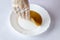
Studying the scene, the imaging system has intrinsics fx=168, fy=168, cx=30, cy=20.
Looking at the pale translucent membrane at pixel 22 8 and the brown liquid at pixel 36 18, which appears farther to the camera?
the brown liquid at pixel 36 18

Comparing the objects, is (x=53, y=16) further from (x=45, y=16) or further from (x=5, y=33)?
(x=5, y=33)

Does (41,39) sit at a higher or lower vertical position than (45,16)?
lower

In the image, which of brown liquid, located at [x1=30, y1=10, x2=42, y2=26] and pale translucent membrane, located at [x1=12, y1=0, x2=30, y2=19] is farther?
brown liquid, located at [x1=30, y1=10, x2=42, y2=26]

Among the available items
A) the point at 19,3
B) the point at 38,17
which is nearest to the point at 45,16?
the point at 38,17
